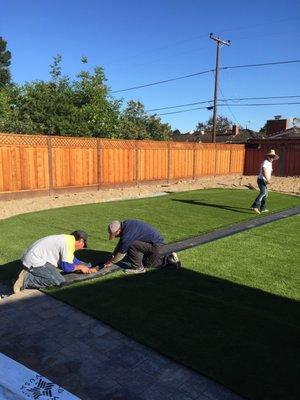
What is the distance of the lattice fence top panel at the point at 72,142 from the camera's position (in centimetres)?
1479

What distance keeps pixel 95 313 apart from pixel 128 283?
3.51 ft

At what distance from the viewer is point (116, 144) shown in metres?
17.2

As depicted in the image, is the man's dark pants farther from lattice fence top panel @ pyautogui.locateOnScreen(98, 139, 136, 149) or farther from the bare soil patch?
lattice fence top panel @ pyautogui.locateOnScreen(98, 139, 136, 149)

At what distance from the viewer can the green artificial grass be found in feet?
11.9

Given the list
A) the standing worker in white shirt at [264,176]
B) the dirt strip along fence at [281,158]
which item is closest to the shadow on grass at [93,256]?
the standing worker in white shirt at [264,176]

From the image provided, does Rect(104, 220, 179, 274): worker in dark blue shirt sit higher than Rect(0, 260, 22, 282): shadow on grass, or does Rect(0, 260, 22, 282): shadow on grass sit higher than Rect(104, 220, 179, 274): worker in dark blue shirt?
Rect(104, 220, 179, 274): worker in dark blue shirt

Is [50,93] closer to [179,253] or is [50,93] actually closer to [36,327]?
[179,253]

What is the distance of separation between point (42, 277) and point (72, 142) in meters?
10.7

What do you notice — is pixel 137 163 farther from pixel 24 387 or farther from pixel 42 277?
pixel 24 387

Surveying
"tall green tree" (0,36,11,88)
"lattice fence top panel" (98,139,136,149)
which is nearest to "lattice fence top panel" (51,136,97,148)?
"lattice fence top panel" (98,139,136,149)

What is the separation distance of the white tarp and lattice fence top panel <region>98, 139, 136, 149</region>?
1457 cm

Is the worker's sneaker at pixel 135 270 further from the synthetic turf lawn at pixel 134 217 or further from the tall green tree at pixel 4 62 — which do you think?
the tall green tree at pixel 4 62

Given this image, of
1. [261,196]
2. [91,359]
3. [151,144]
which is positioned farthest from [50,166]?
[91,359]

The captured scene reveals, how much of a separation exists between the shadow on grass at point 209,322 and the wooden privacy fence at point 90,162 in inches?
357
